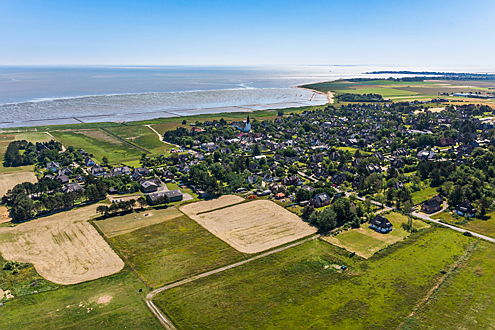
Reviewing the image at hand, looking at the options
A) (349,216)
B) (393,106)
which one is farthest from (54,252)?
(393,106)

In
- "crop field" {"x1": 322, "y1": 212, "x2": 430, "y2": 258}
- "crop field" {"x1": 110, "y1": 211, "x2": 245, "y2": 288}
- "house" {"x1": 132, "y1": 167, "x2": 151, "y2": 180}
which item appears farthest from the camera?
"house" {"x1": 132, "y1": 167, "x2": 151, "y2": 180}

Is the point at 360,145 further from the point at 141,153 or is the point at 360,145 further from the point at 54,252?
the point at 54,252

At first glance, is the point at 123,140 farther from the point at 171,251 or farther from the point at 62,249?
the point at 171,251

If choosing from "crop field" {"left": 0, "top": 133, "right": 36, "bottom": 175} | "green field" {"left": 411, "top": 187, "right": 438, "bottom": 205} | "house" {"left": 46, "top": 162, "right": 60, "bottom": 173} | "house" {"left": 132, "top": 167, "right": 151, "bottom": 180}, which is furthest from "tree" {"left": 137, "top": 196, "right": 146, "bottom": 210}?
"green field" {"left": 411, "top": 187, "right": 438, "bottom": 205}

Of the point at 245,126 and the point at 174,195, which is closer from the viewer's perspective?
the point at 174,195

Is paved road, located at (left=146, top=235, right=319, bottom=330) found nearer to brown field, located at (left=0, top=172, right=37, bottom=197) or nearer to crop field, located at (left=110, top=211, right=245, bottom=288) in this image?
crop field, located at (left=110, top=211, right=245, bottom=288)

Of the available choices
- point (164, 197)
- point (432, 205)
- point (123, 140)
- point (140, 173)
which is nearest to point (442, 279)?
point (432, 205)
